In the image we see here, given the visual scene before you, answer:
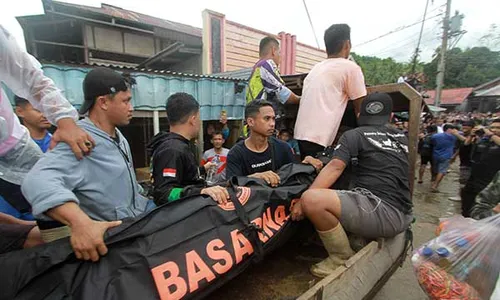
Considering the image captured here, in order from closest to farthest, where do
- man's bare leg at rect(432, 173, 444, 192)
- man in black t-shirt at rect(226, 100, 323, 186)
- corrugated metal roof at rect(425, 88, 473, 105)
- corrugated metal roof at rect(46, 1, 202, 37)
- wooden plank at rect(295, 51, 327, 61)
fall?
man in black t-shirt at rect(226, 100, 323, 186) < man's bare leg at rect(432, 173, 444, 192) < corrugated metal roof at rect(46, 1, 202, 37) < wooden plank at rect(295, 51, 327, 61) < corrugated metal roof at rect(425, 88, 473, 105)

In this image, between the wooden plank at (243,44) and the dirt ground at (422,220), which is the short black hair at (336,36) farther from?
the wooden plank at (243,44)

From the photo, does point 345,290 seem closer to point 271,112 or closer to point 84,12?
point 271,112

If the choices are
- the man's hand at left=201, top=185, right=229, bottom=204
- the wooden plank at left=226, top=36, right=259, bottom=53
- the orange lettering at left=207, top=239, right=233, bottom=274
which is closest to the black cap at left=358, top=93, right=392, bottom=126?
the man's hand at left=201, top=185, right=229, bottom=204

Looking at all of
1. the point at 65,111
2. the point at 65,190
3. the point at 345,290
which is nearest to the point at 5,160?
the point at 65,111

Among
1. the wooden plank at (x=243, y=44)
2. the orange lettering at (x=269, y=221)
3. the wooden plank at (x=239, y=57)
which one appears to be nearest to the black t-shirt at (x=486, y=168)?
the orange lettering at (x=269, y=221)

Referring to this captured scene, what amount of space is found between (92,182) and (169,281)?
66 cm

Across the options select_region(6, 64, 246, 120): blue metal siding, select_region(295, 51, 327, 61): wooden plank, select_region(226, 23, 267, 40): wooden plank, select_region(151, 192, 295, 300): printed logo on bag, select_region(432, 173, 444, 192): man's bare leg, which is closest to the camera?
select_region(151, 192, 295, 300): printed logo on bag

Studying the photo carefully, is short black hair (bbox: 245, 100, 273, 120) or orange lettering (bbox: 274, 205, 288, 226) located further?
short black hair (bbox: 245, 100, 273, 120)

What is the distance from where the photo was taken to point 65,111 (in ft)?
4.77

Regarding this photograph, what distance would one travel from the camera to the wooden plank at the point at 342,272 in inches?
53.2

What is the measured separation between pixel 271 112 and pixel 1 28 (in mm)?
2047

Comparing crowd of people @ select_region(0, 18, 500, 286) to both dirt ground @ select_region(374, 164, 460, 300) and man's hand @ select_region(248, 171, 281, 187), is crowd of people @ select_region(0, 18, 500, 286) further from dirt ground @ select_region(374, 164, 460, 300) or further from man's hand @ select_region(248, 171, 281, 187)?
dirt ground @ select_region(374, 164, 460, 300)

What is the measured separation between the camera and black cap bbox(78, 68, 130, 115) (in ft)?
4.90

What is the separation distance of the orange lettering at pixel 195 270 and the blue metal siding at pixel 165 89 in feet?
14.8
